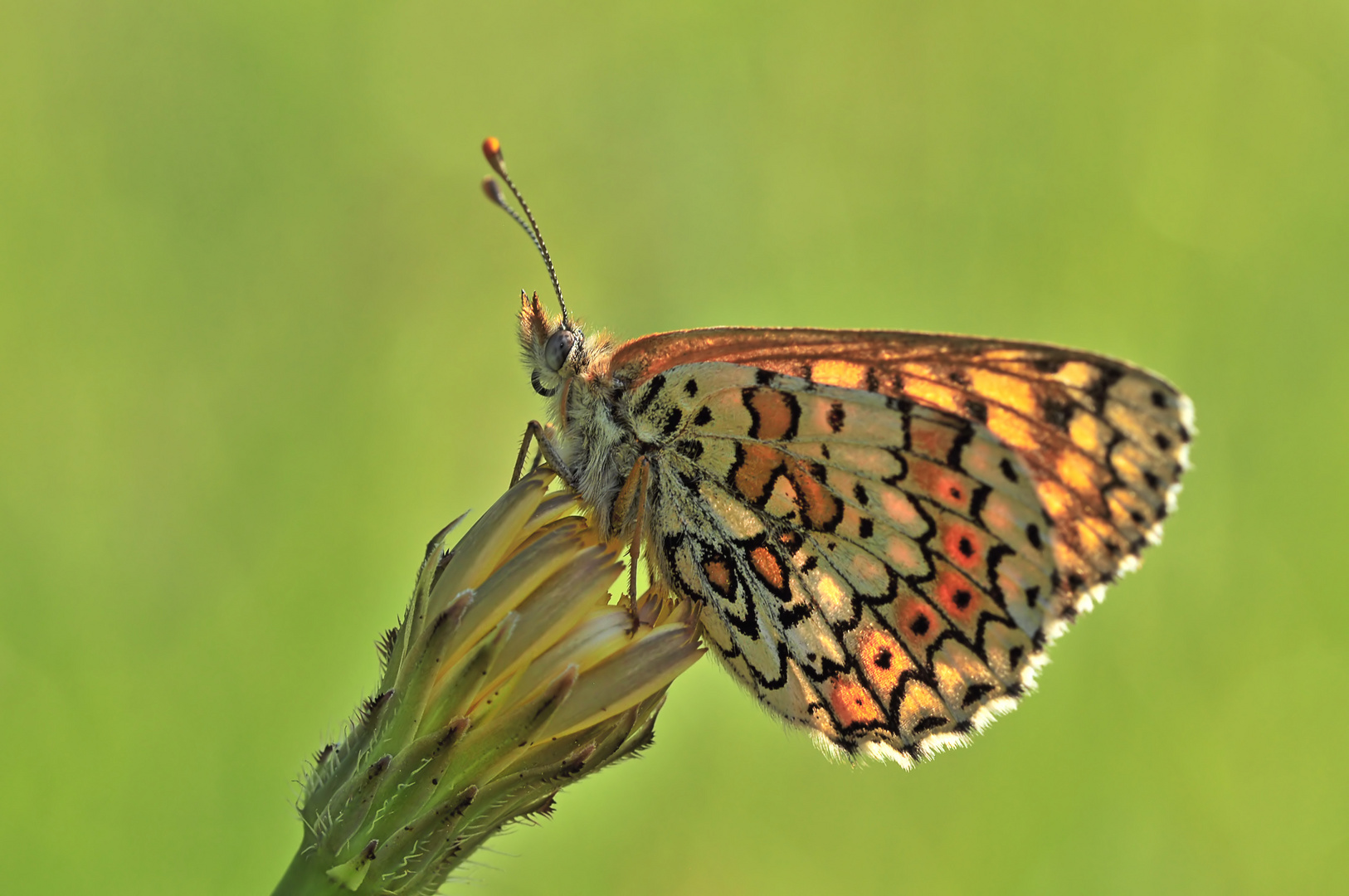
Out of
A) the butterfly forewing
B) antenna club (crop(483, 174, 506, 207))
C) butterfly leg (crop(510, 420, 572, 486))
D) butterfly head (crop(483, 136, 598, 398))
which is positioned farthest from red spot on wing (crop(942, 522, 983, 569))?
antenna club (crop(483, 174, 506, 207))

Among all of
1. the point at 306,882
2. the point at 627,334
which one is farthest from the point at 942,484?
the point at 627,334

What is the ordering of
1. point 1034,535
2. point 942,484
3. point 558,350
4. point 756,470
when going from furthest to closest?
1. point 558,350
2. point 756,470
3. point 942,484
4. point 1034,535

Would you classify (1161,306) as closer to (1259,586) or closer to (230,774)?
(1259,586)

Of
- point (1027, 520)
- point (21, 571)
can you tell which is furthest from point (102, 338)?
point (1027, 520)

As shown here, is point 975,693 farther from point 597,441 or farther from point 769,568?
point 597,441

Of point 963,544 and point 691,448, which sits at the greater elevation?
point 691,448

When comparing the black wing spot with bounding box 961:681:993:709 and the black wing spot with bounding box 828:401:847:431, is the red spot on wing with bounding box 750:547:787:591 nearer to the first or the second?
the black wing spot with bounding box 828:401:847:431
